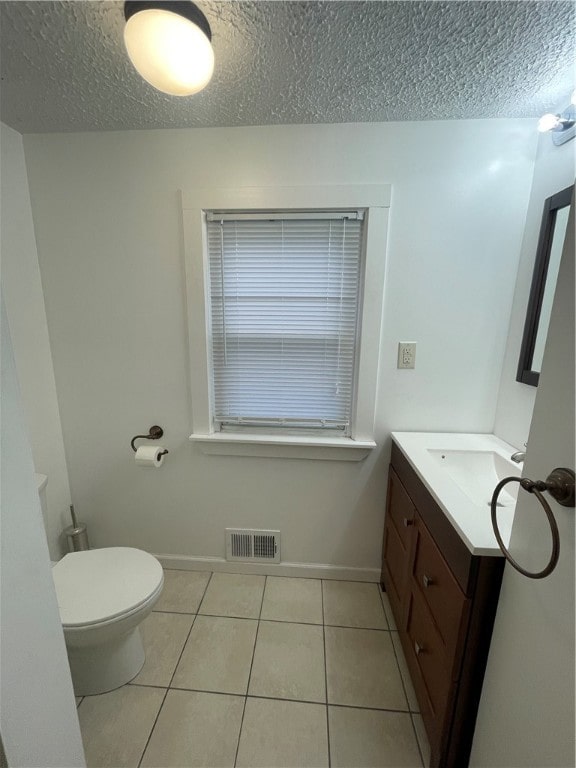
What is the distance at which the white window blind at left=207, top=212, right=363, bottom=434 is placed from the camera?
1438 mm

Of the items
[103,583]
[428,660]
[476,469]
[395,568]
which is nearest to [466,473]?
[476,469]

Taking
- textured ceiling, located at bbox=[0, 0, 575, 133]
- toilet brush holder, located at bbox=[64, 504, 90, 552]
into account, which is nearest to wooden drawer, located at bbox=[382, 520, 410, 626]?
toilet brush holder, located at bbox=[64, 504, 90, 552]

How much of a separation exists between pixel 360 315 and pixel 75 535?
1.97m

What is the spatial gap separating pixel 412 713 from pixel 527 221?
204cm

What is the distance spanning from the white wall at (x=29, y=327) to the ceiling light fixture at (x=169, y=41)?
95 cm

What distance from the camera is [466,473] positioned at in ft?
4.44

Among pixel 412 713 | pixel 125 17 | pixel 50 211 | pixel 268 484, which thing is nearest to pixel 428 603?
pixel 412 713

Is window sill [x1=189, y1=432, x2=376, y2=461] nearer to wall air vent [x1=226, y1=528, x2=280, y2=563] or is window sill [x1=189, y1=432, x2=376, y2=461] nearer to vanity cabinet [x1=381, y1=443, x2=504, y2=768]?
vanity cabinet [x1=381, y1=443, x2=504, y2=768]


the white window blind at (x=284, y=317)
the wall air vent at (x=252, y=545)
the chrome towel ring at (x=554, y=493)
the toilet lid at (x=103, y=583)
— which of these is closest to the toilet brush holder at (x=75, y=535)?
the toilet lid at (x=103, y=583)

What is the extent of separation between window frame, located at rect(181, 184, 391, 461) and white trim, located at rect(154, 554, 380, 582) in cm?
68

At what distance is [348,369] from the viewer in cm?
155

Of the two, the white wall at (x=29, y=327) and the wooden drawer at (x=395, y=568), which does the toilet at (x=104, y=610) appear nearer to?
the white wall at (x=29, y=327)

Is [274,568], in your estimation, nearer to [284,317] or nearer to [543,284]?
[284,317]

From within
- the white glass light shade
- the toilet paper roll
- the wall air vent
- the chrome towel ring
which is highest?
the white glass light shade
